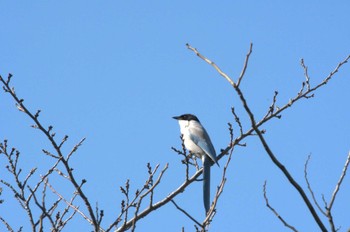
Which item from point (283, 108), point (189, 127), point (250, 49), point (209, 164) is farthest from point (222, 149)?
point (250, 49)

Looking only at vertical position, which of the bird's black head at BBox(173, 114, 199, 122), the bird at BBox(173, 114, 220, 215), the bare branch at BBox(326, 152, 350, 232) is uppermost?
the bird's black head at BBox(173, 114, 199, 122)

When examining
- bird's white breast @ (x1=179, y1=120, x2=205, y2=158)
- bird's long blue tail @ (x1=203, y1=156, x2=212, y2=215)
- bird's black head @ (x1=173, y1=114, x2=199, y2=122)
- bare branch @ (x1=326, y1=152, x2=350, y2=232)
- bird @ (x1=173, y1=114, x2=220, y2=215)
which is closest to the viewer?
bare branch @ (x1=326, y1=152, x2=350, y2=232)

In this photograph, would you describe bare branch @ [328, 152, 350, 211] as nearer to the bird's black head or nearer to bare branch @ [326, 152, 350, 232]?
bare branch @ [326, 152, 350, 232]

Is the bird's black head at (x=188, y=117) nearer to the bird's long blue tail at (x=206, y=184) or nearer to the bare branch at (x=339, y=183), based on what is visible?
the bird's long blue tail at (x=206, y=184)

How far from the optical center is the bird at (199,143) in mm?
5927

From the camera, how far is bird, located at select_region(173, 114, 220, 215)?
5927 mm

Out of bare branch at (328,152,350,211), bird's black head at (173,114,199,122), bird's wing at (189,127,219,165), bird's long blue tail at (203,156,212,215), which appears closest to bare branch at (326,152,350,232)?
bare branch at (328,152,350,211)

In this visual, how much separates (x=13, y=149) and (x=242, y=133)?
84.9 inches

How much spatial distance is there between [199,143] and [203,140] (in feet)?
0.34

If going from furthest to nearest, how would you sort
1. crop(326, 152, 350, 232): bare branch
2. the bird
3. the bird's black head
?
the bird's black head
the bird
crop(326, 152, 350, 232): bare branch

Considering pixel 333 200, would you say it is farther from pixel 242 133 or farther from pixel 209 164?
pixel 209 164

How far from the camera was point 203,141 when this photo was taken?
→ 7.17 meters

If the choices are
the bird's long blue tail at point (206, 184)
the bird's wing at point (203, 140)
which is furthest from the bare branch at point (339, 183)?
the bird's wing at point (203, 140)

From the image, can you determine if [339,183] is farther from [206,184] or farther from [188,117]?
[188,117]
